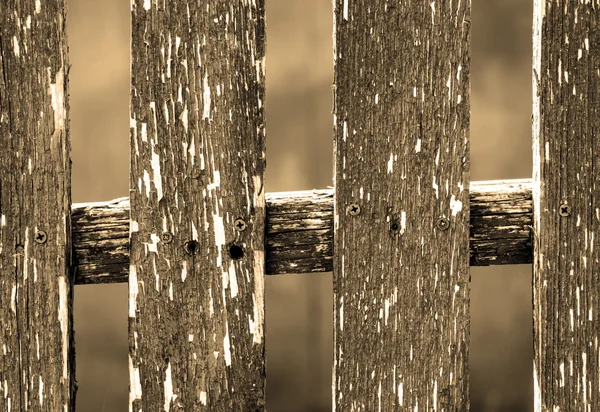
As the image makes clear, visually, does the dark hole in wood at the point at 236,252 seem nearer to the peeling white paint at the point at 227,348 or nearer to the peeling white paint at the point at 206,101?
the peeling white paint at the point at 227,348

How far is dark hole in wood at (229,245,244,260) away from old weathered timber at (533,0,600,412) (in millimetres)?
606

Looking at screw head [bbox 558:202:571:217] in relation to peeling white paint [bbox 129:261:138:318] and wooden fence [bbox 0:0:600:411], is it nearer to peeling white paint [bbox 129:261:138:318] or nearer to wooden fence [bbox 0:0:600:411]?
wooden fence [bbox 0:0:600:411]

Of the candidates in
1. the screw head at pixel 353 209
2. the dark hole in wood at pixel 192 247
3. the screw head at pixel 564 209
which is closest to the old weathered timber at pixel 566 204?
the screw head at pixel 564 209

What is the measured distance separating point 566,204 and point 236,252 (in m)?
0.68

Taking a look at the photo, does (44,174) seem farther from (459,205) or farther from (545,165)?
(545,165)

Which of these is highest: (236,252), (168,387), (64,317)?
(236,252)

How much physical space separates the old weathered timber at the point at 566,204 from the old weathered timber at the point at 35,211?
3.12 feet

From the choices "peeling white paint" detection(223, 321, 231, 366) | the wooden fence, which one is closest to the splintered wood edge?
the wooden fence

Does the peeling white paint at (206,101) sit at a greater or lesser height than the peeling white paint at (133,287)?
greater

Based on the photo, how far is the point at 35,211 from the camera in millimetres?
1403

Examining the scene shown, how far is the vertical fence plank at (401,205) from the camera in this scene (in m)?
1.41

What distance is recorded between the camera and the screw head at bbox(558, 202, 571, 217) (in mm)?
1468

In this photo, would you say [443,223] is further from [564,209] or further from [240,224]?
[240,224]

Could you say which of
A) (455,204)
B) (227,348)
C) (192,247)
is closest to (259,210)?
(192,247)
